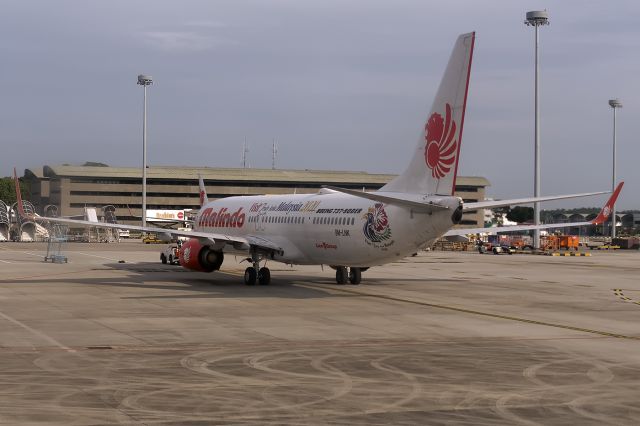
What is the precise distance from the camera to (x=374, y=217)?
34250 millimetres

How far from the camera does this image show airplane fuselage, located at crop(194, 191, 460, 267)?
32.5 metres

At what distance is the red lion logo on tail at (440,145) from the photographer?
105ft

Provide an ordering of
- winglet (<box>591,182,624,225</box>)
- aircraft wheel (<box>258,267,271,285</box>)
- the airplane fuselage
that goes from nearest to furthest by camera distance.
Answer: the airplane fuselage, winglet (<box>591,182,624,225</box>), aircraft wheel (<box>258,267,271,285</box>)

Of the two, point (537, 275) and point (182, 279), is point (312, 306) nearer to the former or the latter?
point (182, 279)

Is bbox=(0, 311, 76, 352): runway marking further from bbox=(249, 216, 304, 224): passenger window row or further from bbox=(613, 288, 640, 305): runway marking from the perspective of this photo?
bbox=(613, 288, 640, 305): runway marking

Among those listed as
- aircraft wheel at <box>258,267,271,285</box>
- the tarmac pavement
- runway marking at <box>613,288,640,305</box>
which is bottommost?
the tarmac pavement

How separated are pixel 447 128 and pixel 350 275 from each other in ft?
36.5

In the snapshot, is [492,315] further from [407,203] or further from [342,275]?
[342,275]

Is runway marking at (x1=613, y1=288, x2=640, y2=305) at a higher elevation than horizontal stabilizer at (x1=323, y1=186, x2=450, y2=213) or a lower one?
lower

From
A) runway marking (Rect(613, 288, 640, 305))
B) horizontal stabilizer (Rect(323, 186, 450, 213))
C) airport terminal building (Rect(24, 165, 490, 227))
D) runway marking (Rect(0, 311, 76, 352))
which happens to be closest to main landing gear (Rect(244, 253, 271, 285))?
horizontal stabilizer (Rect(323, 186, 450, 213))

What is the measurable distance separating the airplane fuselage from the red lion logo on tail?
53.2 inches

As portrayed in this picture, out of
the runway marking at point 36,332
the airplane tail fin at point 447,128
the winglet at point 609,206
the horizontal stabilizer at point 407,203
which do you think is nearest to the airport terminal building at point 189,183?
the winglet at point 609,206

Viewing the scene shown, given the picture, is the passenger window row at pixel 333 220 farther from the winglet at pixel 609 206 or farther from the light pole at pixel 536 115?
the light pole at pixel 536 115

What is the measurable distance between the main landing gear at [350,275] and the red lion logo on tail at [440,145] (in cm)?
924
